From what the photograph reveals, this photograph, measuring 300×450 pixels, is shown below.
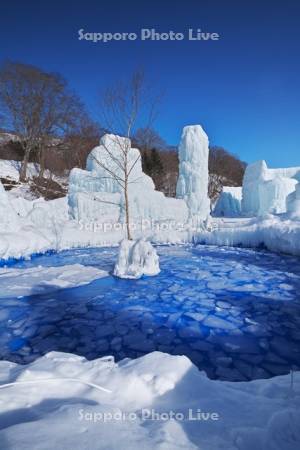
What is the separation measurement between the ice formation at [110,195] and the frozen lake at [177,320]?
739cm

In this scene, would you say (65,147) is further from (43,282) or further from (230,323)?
(230,323)

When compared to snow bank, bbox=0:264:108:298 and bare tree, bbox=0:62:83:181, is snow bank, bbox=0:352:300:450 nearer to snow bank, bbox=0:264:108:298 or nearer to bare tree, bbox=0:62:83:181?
snow bank, bbox=0:264:108:298

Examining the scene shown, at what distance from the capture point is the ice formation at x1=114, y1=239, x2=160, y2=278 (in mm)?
6184

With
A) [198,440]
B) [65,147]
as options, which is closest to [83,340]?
[198,440]

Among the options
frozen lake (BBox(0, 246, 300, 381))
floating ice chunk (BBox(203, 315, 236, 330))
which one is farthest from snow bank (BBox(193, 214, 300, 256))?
floating ice chunk (BBox(203, 315, 236, 330))

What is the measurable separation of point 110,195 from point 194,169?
602 cm

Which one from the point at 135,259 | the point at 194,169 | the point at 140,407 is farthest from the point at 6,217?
the point at 194,169

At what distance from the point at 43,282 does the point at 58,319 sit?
6.03ft

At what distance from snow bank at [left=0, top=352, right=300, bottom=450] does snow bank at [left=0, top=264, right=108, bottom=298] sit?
10.3 ft

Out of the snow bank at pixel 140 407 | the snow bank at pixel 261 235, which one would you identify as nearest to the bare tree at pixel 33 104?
the snow bank at pixel 261 235

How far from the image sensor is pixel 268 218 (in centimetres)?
1025

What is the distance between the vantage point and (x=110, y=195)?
43.7 feet

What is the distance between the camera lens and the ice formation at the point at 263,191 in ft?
59.5

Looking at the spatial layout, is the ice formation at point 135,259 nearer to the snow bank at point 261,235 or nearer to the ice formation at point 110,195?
the snow bank at point 261,235
